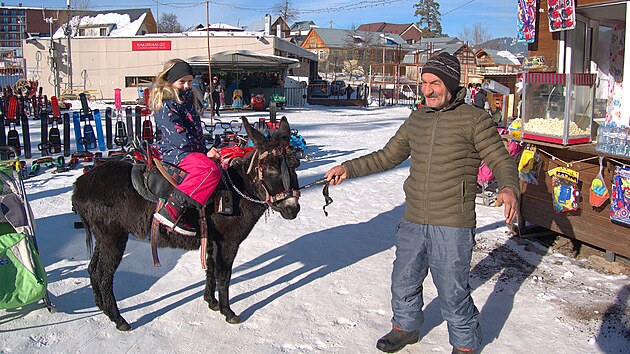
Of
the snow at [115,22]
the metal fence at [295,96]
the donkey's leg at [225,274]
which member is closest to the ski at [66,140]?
the donkey's leg at [225,274]

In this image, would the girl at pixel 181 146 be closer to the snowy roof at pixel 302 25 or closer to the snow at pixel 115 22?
the snow at pixel 115 22

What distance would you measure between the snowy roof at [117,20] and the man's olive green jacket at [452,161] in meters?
41.0

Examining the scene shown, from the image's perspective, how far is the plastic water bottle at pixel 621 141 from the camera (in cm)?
495

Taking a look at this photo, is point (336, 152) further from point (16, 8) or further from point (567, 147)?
point (16, 8)

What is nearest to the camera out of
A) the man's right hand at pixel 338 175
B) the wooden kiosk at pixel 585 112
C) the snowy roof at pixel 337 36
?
the man's right hand at pixel 338 175

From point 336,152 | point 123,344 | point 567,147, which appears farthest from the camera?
point 336,152

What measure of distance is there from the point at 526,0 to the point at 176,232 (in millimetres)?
4937

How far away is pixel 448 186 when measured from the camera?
338 centimetres

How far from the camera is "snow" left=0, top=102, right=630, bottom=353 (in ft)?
13.1

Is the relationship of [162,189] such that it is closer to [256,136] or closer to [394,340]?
[256,136]

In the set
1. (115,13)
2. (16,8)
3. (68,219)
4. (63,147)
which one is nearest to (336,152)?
(63,147)

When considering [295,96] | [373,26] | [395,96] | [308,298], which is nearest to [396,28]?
[373,26]

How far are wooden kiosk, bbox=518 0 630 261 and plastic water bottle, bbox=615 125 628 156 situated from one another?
135 millimetres

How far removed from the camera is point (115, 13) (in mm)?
43562
